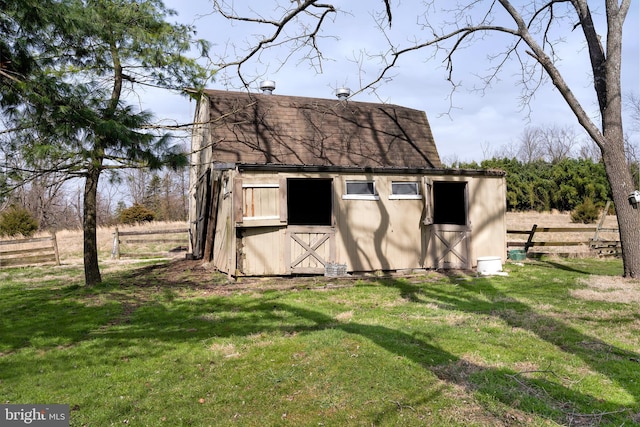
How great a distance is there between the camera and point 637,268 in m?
9.86

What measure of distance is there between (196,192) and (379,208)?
337 inches

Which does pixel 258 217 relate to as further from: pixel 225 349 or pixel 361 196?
pixel 225 349

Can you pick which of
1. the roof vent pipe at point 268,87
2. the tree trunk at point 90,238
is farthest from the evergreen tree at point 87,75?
the roof vent pipe at point 268,87

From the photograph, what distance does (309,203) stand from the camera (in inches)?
667

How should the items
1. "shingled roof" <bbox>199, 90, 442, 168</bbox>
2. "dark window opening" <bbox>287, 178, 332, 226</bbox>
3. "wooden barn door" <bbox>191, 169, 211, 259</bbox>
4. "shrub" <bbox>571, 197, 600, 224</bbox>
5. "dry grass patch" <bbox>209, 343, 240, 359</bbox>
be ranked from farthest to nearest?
"shrub" <bbox>571, 197, 600, 224</bbox>, "dark window opening" <bbox>287, 178, 332, 226</bbox>, "wooden barn door" <bbox>191, 169, 211, 259</bbox>, "shingled roof" <bbox>199, 90, 442, 168</bbox>, "dry grass patch" <bbox>209, 343, 240, 359</bbox>

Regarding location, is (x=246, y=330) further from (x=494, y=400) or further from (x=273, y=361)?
(x=494, y=400)

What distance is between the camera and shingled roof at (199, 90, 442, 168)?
13.9m

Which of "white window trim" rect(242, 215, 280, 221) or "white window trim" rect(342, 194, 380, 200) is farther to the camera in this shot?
"white window trim" rect(342, 194, 380, 200)

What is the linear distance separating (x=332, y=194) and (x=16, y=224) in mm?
21011

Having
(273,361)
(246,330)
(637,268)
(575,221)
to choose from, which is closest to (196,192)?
(246,330)

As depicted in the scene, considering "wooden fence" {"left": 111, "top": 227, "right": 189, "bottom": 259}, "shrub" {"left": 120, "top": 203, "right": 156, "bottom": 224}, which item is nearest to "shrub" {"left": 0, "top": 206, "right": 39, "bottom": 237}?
"wooden fence" {"left": 111, "top": 227, "right": 189, "bottom": 259}

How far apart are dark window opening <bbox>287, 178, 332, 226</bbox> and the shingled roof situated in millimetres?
2238

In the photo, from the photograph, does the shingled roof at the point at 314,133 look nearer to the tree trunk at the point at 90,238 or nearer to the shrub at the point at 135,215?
the tree trunk at the point at 90,238

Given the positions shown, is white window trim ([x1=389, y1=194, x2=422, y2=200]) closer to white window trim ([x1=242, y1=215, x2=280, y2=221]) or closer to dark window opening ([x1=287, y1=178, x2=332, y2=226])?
white window trim ([x1=242, y1=215, x2=280, y2=221])
